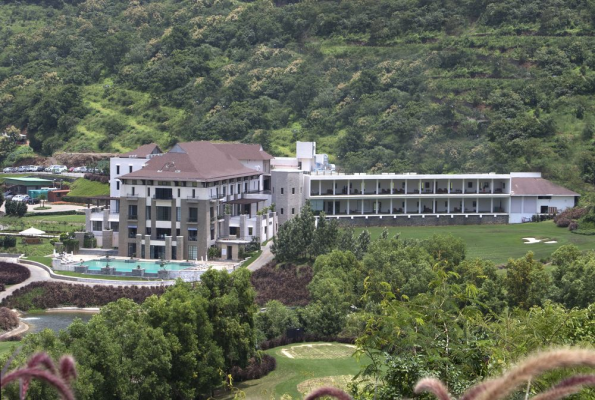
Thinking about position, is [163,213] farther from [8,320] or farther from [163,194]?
[8,320]

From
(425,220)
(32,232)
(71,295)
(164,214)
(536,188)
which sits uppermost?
(536,188)

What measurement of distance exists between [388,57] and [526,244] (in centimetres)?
4999

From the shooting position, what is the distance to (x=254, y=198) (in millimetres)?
67125

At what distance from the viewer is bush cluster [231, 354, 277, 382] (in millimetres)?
35156

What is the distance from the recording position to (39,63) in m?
124

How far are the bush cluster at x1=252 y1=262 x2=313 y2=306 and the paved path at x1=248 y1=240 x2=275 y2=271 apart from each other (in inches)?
27.2

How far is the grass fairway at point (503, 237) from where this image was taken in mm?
56750

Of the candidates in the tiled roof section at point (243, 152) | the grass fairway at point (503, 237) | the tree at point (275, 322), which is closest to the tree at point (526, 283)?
the tree at point (275, 322)

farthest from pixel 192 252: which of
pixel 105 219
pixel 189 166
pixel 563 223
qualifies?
pixel 563 223

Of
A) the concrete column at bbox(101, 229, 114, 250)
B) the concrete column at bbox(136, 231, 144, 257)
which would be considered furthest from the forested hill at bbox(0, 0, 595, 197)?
the concrete column at bbox(136, 231, 144, 257)

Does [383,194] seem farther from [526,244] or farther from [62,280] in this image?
[62,280]

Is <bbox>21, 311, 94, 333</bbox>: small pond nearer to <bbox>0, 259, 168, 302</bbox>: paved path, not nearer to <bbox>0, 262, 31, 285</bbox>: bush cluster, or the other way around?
<bbox>0, 259, 168, 302</bbox>: paved path

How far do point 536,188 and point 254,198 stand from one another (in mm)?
20863

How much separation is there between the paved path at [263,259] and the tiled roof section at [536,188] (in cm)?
2080
